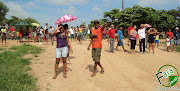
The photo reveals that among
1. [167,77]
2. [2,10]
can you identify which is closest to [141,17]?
[167,77]

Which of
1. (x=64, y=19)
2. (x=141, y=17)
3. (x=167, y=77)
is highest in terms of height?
(x=141, y=17)

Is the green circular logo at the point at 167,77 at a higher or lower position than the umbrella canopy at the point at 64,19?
lower

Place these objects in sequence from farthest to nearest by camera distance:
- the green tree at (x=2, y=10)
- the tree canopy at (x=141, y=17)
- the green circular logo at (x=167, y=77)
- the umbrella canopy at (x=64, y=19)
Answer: the green tree at (x=2, y=10), the tree canopy at (x=141, y=17), the umbrella canopy at (x=64, y=19), the green circular logo at (x=167, y=77)

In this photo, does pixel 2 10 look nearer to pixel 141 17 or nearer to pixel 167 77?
pixel 141 17

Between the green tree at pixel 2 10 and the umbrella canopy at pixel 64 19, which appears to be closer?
the umbrella canopy at pixel 64 19

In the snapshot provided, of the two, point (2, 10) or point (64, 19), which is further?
point (2, 10)

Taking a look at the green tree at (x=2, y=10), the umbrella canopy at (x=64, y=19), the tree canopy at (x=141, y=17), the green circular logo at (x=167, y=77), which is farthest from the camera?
the green tree at (x=2, y=10)

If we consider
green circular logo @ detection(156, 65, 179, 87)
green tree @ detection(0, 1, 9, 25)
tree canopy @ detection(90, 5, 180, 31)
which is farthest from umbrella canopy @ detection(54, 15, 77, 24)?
green tree @ detection(0, 1, 9, 25)

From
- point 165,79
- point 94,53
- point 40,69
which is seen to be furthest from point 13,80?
point 165,79

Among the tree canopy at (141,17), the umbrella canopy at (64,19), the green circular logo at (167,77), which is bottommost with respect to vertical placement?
the green circular logo at (167,77)

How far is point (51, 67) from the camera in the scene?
250 inches

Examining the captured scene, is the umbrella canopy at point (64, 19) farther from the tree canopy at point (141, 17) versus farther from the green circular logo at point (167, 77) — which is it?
the tree canopy at point (141, 17)

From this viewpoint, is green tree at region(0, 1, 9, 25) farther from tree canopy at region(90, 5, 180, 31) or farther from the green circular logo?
the green circular logo

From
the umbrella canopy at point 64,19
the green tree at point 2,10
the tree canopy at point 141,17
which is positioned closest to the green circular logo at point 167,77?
the umbrella canopy at point 64,19
